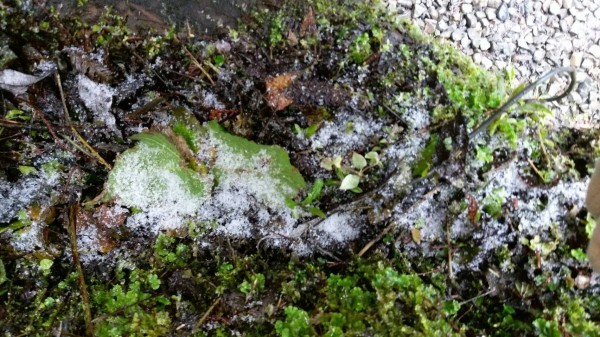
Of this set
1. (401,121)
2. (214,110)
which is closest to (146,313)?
(214,110)

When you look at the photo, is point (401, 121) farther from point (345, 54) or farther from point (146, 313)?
point (146, 313)

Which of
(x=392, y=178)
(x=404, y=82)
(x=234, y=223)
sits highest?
(x=404, y=82)

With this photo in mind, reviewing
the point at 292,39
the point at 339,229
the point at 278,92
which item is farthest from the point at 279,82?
the point at 339,229

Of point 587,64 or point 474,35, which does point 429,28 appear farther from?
point 587,64

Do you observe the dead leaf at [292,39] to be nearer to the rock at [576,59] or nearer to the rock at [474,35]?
the rock at [474,35]

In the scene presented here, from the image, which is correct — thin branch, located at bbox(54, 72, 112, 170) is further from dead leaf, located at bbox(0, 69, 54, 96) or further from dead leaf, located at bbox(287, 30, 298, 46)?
dead leaf, located at bbox(287, 30, 298, 46)

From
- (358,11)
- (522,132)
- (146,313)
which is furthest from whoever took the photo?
(358,11)
